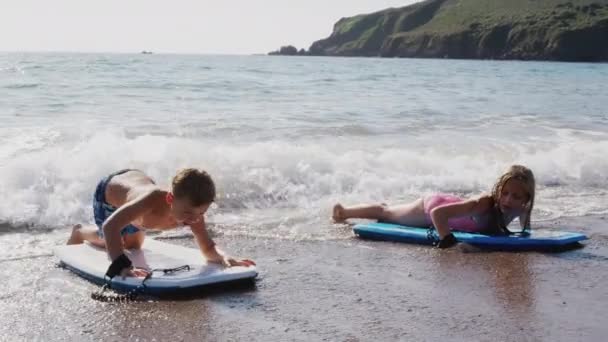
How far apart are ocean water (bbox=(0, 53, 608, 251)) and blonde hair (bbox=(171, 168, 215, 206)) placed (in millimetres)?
2046

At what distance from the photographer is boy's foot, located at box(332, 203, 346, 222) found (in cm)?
736

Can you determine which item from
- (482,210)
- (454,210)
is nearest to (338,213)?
(454,210)

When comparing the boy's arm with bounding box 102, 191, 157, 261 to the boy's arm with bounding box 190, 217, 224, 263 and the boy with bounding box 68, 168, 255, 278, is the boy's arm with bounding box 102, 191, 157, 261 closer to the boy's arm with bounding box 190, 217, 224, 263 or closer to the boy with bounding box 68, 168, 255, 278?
the boy with bounding box 68, 168, 255, 278

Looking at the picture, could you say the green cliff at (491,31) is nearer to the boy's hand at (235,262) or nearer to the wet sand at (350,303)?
the wet sand at (350,303)

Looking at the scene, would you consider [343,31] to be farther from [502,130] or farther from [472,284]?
[472,284]

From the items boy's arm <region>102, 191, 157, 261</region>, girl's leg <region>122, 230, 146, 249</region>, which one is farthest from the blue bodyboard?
boy's arm <region>102, 191, 157, 261</region>

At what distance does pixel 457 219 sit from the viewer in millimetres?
6703

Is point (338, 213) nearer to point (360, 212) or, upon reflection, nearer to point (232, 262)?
point (360, 212)

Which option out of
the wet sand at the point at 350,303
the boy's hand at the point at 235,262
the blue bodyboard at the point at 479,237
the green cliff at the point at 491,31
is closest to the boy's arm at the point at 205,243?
the boy's hand at the point at 235,262

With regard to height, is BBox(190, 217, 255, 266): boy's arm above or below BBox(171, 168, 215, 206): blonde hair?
below

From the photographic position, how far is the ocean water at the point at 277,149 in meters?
7.88

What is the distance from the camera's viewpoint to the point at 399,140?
13250mm

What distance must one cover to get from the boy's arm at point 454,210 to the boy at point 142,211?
2.00m

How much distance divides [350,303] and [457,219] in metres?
2.47
